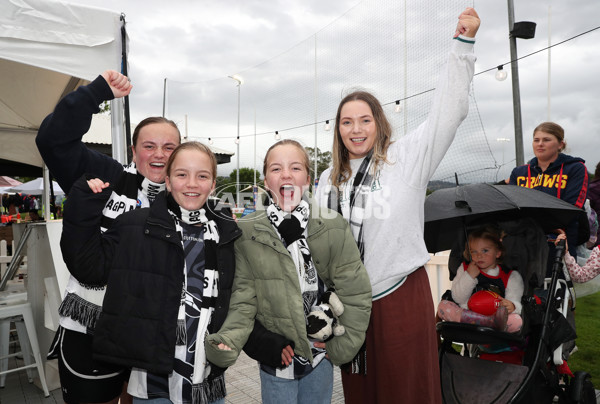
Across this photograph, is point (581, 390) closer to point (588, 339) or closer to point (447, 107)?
point (447, 107)

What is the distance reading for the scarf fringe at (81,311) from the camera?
1.64m

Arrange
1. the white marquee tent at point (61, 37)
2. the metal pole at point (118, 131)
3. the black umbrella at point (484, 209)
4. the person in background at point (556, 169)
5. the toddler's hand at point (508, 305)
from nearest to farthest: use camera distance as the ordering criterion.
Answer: the white marquee tent at point (61, 37) → the black umbrella at point (484, 209) → the toddler's hand at point (508, 305) → the metal pole at point (118, 131) → the person in background at point (556, 169)

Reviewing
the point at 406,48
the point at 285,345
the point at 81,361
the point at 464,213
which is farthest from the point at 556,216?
the point at 406,48

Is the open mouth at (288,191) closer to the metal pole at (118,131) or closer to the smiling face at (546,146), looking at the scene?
the metal pole at (118,131)

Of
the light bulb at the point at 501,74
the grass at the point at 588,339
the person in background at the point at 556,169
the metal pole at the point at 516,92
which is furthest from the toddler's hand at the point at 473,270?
the light bulb at the point at 501,74

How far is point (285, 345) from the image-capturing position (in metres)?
1.55

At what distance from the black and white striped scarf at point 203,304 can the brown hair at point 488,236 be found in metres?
1.87

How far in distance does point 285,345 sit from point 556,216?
2195 millimetres

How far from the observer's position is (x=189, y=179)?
162 cm

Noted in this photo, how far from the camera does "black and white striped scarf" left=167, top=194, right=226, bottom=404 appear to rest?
1.54 metres

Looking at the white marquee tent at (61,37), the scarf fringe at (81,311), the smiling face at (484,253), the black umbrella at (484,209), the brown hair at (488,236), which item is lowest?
the scarf fringe at (81,311)

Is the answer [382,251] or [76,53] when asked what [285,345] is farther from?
[76,53]

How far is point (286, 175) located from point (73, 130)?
92cm

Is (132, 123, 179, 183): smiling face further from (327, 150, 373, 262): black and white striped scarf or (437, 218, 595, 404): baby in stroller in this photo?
(437, 218, 595, 404): baby in stroller
